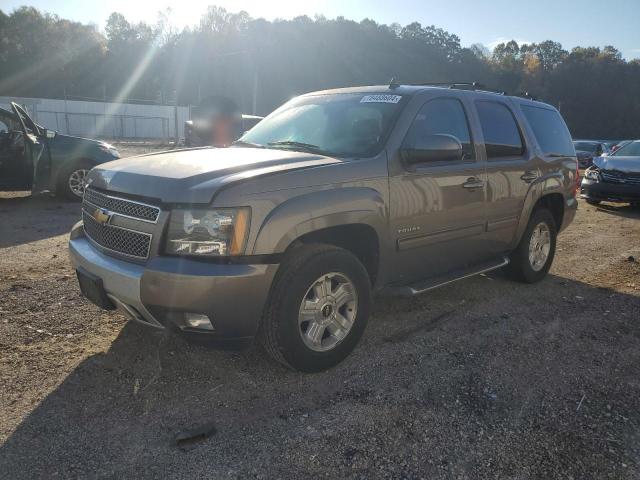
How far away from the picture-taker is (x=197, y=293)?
2.81m

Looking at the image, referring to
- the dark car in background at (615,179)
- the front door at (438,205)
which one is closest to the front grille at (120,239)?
the front door at (438,205)

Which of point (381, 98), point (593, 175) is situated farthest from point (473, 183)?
point (593, 175)

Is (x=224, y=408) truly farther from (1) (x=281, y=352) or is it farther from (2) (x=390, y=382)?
(2) (x=390, y=382)

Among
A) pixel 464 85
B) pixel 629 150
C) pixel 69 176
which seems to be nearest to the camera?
pixel 464 85

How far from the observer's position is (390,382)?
3.36m

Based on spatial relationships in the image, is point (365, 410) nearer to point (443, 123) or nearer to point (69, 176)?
point (443, 123)

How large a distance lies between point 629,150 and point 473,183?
31.2ft

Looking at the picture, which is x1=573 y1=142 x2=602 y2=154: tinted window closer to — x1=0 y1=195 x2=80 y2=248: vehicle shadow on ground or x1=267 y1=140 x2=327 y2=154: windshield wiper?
x1=0 y1=195 x2=80 y2=248: vehicle shadow on ground

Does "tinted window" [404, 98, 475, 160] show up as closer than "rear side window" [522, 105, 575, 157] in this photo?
Yes

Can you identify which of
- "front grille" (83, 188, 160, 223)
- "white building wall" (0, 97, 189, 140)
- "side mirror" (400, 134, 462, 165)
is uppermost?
"side mirror" (400, 134, 462, 165)

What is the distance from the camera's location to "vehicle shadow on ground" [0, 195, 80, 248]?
6.84 m

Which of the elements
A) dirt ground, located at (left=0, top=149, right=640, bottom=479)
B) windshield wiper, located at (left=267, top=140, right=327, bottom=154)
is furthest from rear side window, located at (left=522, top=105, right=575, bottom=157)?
windshield wiper, located at (left=267, top=140, right=327, bottom=154)

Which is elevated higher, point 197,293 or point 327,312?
point 197,293

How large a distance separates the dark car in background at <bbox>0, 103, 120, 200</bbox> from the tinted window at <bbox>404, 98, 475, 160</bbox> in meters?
6.61
